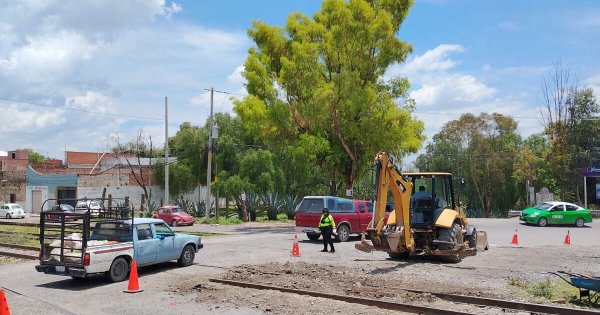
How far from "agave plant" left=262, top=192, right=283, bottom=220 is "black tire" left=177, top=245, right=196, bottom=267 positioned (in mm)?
25739

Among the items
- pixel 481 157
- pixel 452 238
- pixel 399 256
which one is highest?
pixel 481 157

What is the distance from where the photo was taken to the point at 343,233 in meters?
23.2

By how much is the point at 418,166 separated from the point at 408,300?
163 feet

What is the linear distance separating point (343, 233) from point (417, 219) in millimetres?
7056

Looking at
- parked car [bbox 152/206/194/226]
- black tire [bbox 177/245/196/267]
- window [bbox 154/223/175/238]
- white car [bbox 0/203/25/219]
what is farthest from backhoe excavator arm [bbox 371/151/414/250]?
white car [bbox 0/203/25/219]

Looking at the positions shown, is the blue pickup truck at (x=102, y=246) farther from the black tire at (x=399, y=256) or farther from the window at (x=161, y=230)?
the black tire at (x=399, y=256)

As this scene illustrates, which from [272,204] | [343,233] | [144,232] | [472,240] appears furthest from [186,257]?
[272,204]

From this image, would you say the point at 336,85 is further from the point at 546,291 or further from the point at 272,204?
the point at 546,291

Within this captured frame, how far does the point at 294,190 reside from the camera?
162 ft

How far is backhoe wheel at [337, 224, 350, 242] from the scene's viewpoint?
23.0 meters

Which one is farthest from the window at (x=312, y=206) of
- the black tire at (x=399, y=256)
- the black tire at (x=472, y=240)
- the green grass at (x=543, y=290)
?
the green grass at (x=543, y=290)

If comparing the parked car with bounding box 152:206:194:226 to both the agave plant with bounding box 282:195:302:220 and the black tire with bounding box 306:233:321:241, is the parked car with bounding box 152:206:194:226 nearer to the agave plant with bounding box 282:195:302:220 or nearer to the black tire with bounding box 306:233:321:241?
the agave plant with bounding box 282:195:302:220

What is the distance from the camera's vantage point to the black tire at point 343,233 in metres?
23.0

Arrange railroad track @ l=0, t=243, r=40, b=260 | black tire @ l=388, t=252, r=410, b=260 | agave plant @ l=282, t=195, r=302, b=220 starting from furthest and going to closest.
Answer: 1. agave plant @ l=282, t=195, r=302, b=220
2. railroad track @ l=0, t=243, r=40, b=260
3. black tire @ l=388, t=252, r=410, b=260
